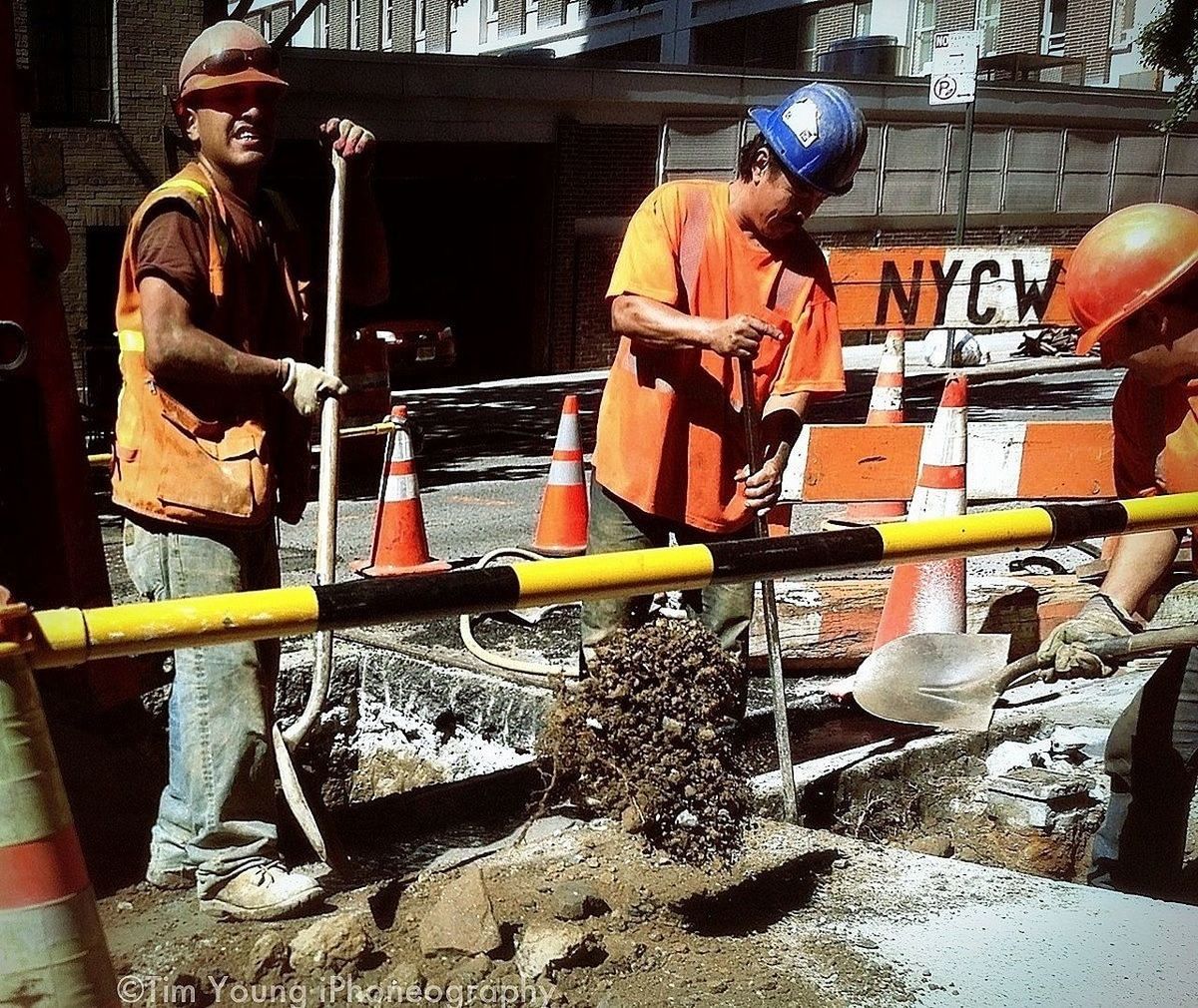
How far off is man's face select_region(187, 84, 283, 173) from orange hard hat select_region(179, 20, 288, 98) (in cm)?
2

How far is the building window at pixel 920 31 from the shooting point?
30.7 metres

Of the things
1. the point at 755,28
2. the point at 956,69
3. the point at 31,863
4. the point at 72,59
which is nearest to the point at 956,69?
the point at 956,69

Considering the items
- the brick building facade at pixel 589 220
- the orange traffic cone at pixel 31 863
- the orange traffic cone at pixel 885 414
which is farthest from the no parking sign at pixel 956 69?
the orange traffic cone at pixel 31 863

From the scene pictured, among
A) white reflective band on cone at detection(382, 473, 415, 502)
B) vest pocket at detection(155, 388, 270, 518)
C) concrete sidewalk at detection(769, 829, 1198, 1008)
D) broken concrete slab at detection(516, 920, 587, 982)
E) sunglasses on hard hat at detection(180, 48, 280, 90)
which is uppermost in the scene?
sunglasses on hard hat at detection(180, 48, 280, 90)

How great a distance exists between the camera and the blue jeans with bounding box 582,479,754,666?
394 cm

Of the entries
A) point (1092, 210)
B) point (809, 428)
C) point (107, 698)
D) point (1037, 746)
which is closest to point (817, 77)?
point (1092, 210)

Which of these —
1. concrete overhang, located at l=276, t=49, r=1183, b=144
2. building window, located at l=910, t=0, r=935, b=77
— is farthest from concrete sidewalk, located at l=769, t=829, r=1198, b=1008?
building window, located at l=910, t=0, r=935, b=77

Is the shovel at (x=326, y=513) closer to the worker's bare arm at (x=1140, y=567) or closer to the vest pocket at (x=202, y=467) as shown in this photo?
the vest pocket at (x=202, y=467)

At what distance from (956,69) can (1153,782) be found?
42.2ft

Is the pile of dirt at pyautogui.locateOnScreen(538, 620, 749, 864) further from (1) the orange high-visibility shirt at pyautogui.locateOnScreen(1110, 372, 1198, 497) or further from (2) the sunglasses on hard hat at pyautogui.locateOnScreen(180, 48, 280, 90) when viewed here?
(2) the sunglasses on hard hat at pyautogui.locateOnScreen(180, 48, 280, 90)

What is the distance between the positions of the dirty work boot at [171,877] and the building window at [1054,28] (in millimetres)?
32971

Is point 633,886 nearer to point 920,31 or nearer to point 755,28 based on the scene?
point 920,31

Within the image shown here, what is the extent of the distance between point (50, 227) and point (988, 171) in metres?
22.9

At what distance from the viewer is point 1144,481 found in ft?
Result: 12.5
